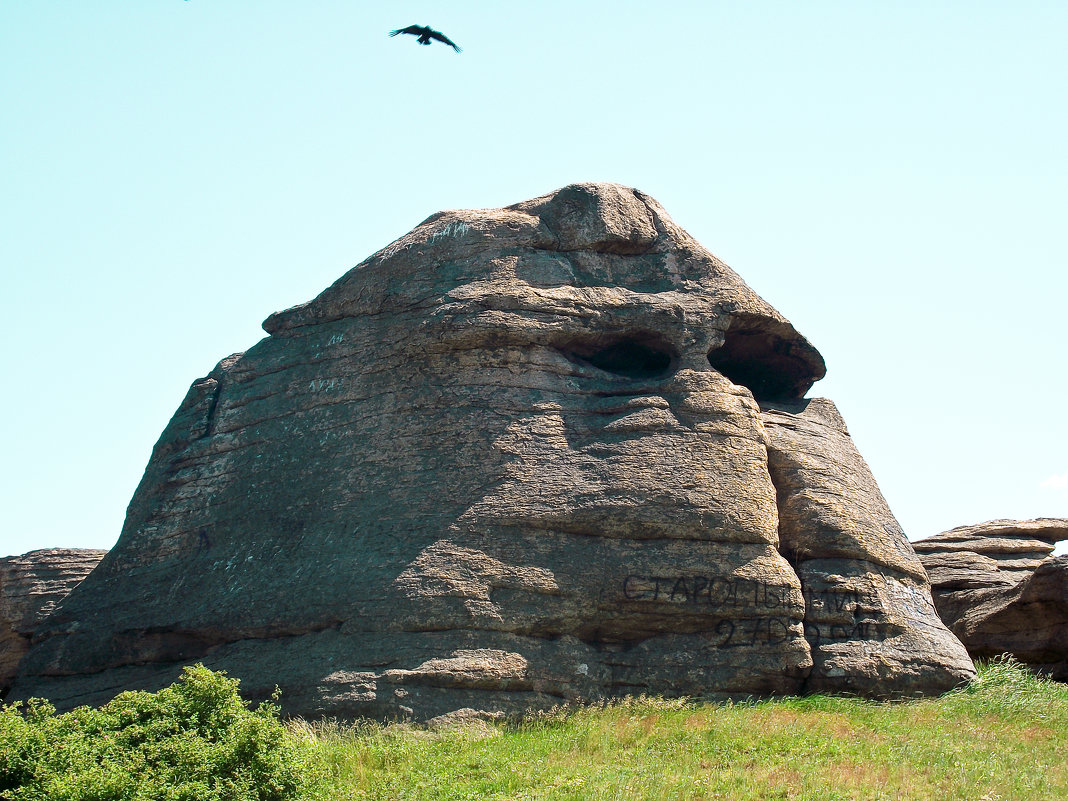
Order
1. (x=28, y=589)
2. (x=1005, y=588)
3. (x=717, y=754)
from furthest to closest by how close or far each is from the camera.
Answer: (x=28, y=589) → (x=1005, y=588) → (x=717, y=754)

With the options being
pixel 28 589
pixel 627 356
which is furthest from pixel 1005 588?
pixel 28 589

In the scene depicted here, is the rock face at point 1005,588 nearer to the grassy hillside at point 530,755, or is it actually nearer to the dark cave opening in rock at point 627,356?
the grassy hillside at point 530,755

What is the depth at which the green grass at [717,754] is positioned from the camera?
1155 centimetres

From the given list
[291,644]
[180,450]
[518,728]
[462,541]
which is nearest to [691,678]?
[518,728]

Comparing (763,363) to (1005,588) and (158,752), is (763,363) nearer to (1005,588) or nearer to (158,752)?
(1005,588)

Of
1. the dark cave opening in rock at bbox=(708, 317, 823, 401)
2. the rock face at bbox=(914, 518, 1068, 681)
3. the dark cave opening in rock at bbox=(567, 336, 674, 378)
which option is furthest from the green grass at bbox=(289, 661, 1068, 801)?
the dark cave opening in rock at bbox=(708, 317, 823, 401)

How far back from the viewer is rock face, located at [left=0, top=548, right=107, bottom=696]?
20.4 meters

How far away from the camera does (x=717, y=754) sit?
1252cm

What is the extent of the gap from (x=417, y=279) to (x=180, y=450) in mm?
4868

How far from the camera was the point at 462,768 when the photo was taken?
479 inches

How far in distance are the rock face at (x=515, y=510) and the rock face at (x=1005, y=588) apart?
145 inches

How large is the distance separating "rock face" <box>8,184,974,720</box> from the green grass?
57 cm

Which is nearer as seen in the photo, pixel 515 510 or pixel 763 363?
pixel 515 510

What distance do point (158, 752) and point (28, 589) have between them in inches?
423
